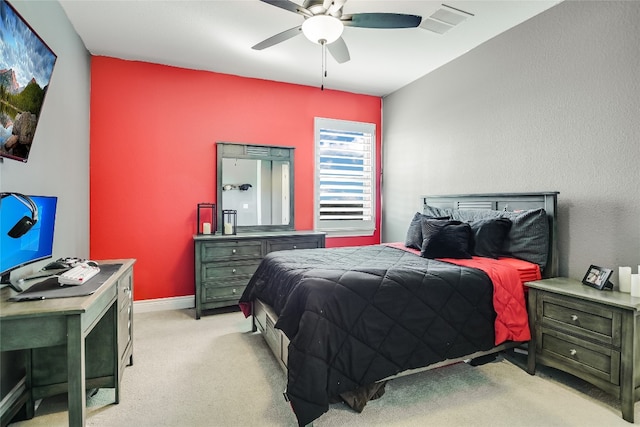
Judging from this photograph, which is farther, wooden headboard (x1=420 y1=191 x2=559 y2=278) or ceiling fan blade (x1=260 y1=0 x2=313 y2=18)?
wooden headboard (x1=420 y1=191 x2=559 y2=278)

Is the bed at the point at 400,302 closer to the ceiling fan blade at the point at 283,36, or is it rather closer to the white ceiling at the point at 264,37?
the white ceiling at the point at 264,37

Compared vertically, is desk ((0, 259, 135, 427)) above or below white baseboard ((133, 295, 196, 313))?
above

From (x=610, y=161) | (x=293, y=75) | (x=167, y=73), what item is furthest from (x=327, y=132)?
(x=610, y=161)

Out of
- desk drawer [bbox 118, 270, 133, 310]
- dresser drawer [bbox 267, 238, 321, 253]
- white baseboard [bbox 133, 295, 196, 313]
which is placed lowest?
white baseboard [bbox 133, 295, 196, 313]

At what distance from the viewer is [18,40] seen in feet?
5.75

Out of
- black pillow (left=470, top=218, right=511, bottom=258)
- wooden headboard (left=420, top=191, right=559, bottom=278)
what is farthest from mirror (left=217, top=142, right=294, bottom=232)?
black pillow (left=470, top=218, right=511, bottom=258)

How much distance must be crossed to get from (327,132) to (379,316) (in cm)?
332

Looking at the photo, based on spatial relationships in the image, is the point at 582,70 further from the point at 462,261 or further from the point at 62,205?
the point at 62,205

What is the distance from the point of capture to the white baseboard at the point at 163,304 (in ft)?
12.5

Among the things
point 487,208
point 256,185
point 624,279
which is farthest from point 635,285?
point 256,185

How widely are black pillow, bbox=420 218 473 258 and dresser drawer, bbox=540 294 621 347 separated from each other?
27.3 inches

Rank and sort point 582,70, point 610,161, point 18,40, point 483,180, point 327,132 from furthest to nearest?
point 327,132
point 483,180
point 582,70
point 610,161
point 18,40

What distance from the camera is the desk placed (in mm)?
1379

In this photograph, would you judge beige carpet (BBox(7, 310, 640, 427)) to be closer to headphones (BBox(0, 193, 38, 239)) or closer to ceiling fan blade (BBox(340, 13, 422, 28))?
headphones (BBox(0, 193, 38, 239))
